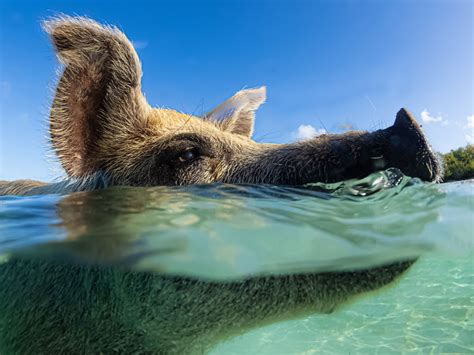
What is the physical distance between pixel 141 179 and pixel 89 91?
1.03m

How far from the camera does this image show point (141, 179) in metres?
4.38

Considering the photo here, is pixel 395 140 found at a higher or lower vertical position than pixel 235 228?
higher

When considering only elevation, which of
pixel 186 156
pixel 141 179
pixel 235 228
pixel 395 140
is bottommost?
pixel 235 228

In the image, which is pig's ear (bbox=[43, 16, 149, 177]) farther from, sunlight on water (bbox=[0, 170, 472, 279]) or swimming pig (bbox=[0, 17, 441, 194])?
sunlight on water (bbox=[0, 170, 472, 279])

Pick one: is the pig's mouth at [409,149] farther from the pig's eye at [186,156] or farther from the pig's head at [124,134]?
the pig's eye at [186,156]

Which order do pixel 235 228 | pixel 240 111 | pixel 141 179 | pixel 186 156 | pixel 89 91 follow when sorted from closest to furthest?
pixel 235 228 < pixel 186 156 < pixel 141 179 < pixel 89 91 < pixel 240 111

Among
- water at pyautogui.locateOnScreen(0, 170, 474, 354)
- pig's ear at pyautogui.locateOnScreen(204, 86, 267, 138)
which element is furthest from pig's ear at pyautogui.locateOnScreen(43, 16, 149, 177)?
pig's ear at pyautogui.locateOnScreen(204, 86, 267, 138)

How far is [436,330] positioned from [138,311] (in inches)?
415

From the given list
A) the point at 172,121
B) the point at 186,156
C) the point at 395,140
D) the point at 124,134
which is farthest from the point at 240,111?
the point at 395,140

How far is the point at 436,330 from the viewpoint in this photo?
11773 millimetres

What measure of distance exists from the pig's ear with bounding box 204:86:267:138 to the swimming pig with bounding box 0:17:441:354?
42.8 inches

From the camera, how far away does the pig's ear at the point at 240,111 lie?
5.78m

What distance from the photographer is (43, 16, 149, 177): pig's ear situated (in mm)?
4441

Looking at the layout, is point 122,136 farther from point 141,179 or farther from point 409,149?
point 409,149
